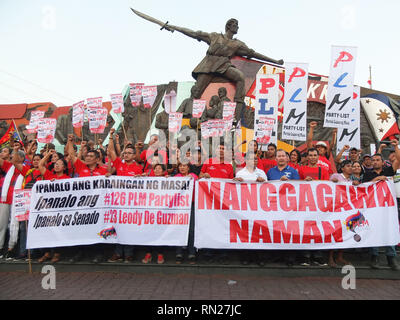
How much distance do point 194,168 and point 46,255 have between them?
3001mm

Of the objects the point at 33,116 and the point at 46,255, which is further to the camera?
the point at 33,116

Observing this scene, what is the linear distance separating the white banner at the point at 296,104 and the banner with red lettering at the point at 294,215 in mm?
2475

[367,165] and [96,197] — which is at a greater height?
[367,165]

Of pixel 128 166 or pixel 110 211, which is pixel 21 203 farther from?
pixel 128 166

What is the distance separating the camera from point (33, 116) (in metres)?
6.96

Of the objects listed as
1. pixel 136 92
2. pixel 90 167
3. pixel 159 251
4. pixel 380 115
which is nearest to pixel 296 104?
pixel 136 92

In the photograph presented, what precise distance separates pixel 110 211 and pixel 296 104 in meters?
4.97

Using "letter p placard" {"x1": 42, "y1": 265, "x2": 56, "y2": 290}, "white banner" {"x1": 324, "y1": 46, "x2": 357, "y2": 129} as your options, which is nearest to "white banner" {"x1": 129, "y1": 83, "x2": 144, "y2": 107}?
"letter p placard" {"x1": 42, "y1": 265, "x2": 56, "y2": 290}

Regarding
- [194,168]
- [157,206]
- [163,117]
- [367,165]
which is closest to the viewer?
[157,206]

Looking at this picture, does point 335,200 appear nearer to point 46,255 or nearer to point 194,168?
point 194,168

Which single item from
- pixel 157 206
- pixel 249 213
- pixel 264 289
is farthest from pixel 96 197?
pixel 264 289

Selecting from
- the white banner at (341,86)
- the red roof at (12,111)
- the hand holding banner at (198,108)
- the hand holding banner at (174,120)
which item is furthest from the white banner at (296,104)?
the red roof at (12,111)

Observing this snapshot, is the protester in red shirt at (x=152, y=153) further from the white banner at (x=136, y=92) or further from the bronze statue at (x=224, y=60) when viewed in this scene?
the bronze statue at (x=224, y=60)

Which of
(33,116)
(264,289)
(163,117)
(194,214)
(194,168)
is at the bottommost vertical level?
(264,289)
